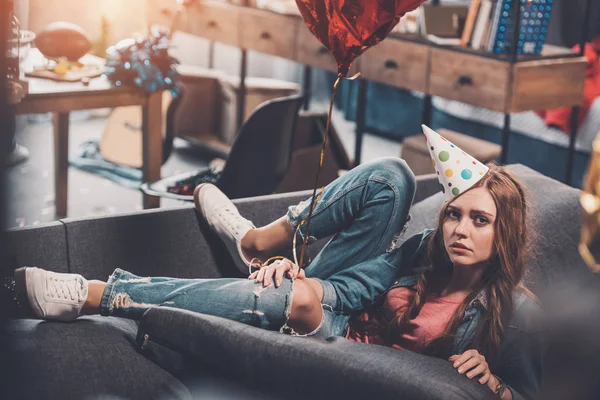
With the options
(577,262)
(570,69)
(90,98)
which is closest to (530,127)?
(570,69)

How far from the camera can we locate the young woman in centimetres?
155

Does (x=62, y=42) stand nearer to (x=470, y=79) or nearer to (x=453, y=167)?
(x=470, y=79)

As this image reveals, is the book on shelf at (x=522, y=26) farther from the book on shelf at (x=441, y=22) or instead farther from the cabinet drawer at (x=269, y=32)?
the cabinet drawer at (x=269, y=32)

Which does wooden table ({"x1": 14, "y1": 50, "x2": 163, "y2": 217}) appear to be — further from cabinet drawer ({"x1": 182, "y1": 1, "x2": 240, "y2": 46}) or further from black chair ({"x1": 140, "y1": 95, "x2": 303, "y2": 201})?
cabinet drawer ({"x1": 182, "y1": 1, "x2": 240, "y2": 46})

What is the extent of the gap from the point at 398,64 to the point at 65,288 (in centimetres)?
230

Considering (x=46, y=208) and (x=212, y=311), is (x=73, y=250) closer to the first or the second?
(x=212, y=311)

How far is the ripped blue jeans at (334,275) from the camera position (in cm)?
162

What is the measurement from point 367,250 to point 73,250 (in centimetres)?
65

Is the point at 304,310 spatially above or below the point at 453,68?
below

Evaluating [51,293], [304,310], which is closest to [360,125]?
[304,310]

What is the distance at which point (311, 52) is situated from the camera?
13.4 feet

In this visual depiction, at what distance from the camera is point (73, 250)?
1.85m

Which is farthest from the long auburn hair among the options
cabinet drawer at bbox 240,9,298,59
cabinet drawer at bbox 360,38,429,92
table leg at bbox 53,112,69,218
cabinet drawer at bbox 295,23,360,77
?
cabinet drawer at bbox 240,9,298,59

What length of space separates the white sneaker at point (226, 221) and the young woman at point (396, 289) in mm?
215
